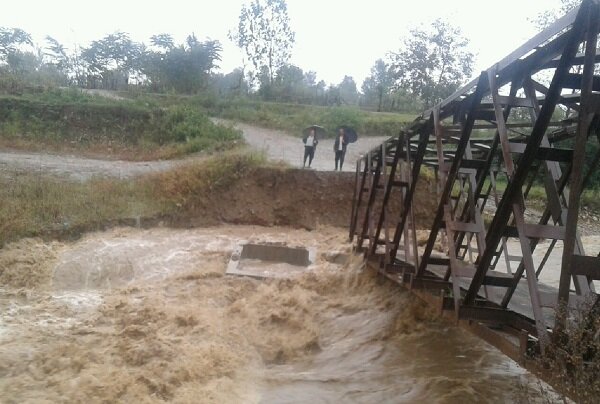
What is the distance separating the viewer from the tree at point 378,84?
117ft

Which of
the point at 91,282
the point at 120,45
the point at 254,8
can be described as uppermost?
the point at 254,8

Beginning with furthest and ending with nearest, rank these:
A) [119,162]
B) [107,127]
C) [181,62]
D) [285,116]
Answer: [181,62] < [285,116] < [107,127] < [119,162]

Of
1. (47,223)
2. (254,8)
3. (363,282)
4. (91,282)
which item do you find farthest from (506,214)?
(254,8)

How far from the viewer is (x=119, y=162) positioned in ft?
58.5

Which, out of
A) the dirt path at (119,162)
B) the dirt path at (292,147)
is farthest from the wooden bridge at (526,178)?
the dirt path at (119,162)

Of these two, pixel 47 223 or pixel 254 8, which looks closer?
pixel 47 223

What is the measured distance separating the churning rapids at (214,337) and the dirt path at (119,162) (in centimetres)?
479

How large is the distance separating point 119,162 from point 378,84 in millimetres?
28536

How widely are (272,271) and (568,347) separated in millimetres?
7671

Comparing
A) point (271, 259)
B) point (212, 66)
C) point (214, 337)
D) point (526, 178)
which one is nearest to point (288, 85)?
point (212, 66)

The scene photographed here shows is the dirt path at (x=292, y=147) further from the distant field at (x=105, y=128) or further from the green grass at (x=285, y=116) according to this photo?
the distant field at (x=105, y=128)

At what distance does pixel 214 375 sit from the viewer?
6.00 metres

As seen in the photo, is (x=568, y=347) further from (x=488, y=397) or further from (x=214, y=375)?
(x=214, y=375)

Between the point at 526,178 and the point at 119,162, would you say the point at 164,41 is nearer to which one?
the point at 119,162
